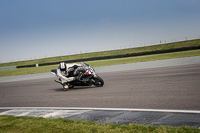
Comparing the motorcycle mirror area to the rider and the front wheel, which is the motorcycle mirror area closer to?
the front wheel

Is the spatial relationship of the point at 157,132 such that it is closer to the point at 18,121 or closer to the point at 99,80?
the point at 18,121

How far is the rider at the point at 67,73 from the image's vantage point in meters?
10.7

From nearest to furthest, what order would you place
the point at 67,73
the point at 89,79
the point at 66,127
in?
the point at 66,127 < the point at 89,79 < the point at 67,73

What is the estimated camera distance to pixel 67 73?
36.0 ft

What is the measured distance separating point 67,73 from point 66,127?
6231 millimetres

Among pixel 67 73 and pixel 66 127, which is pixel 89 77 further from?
pixel 66 127

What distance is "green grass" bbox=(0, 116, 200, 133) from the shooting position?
4230 mm

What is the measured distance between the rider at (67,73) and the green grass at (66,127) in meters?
4.88

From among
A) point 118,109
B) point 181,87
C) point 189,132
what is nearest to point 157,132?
point 189,132

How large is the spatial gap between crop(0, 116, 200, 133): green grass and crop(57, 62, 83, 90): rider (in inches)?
192

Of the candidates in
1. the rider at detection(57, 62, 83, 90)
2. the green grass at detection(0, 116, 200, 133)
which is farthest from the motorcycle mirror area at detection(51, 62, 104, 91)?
the green grass at detection(0, 116, 200, 133)

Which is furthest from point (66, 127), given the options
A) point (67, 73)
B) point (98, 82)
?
point (67, 73)

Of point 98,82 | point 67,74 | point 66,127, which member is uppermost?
point 67,74

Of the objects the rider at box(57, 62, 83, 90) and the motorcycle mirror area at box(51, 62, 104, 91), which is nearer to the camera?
the motorcycle mirror area at box(51, 62, 104, 91)
